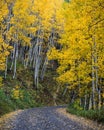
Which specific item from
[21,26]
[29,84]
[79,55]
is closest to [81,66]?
[79,55]

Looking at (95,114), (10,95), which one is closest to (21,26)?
(10,95)

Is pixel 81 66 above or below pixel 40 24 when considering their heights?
below

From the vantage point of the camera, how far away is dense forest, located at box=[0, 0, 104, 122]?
61.2 feet

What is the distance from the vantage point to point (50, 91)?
3847 centimetres

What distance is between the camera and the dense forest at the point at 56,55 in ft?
61.2

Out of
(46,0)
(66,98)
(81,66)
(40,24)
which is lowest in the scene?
(66,98)

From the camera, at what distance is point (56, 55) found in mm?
23828

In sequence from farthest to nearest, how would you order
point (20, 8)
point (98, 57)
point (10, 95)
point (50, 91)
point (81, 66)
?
point (50, 91), point (20, 8), point (10, 95), point (81, 66), point (98, 57)

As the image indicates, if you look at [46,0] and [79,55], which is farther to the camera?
[46,0]

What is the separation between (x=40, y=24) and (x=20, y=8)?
4.46 meters

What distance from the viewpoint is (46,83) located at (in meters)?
39.7

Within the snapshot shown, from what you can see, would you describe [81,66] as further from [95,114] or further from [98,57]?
[95,114]

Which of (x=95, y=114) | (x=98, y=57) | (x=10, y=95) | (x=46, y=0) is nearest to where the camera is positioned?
(x=95, y=114)

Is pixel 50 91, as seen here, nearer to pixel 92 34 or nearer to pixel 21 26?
pixel 21 26
